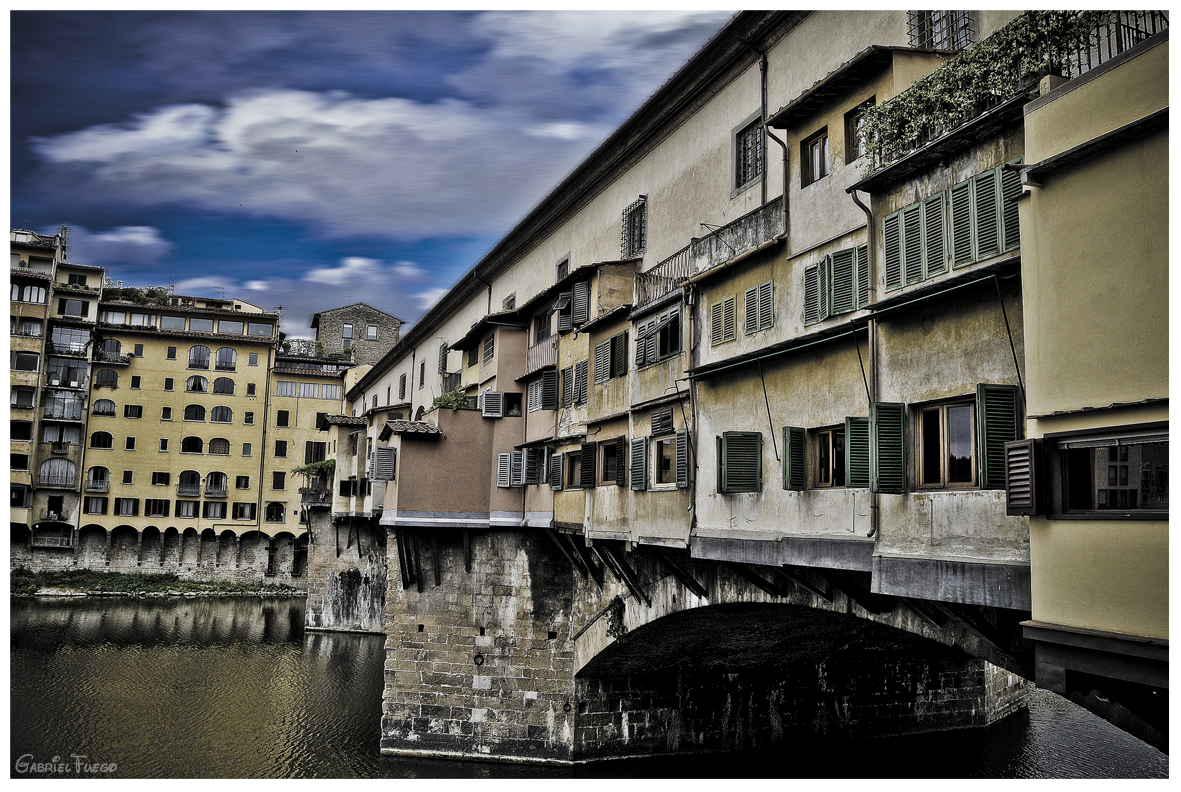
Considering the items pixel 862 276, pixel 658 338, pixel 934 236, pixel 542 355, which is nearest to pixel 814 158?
pixel 862 276

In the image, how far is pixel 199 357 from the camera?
59250 millimetres

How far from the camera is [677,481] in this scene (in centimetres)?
1458

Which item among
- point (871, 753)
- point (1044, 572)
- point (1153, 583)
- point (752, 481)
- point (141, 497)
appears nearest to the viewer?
point (1153, 583)

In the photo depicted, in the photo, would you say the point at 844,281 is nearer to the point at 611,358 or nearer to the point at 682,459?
the point at 682,459

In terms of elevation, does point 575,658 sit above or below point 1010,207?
below

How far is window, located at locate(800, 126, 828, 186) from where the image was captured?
38.8 feet

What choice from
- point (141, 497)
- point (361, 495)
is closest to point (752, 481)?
point (361, 495)

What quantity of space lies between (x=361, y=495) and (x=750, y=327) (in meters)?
24.2

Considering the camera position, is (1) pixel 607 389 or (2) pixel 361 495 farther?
(2) pixel 361 495

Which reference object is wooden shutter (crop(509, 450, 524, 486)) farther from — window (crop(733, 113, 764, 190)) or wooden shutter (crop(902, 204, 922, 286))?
wooden shutter (crop(902, 204, 922, 286))

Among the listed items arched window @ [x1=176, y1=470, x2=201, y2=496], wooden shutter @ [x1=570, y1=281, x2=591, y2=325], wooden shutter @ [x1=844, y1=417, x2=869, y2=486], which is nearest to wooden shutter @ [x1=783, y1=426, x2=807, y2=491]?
wooden shutter @ [x1=844, y1=417, x2=869, y2=486]

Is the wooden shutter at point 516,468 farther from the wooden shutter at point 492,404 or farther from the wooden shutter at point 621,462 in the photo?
the wooden shutter at point 621,462

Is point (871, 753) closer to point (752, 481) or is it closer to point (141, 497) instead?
point (752, 481)

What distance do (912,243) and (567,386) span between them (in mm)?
11306
